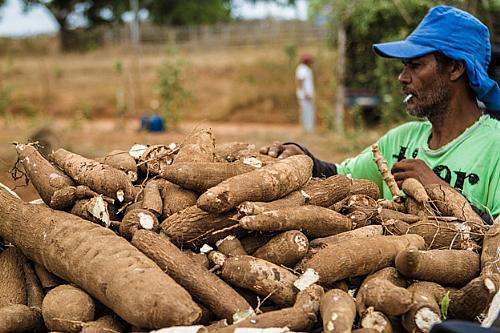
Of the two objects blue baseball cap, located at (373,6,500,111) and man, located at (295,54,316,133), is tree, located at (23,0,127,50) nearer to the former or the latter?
man, located at (295,54,316,133)

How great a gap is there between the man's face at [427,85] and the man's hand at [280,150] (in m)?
0.75

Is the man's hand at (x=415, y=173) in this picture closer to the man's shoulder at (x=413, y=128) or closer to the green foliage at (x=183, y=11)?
the man's shoulder at (x=413, y=128)

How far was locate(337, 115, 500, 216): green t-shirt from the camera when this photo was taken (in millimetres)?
3469

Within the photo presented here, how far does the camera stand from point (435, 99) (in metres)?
3.76

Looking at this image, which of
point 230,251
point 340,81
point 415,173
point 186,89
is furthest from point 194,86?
point 230,251

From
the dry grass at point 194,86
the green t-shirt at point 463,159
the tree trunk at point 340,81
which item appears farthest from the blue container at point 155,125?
the green t-shirt at point 463,159

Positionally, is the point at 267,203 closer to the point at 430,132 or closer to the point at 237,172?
the point at 237,172

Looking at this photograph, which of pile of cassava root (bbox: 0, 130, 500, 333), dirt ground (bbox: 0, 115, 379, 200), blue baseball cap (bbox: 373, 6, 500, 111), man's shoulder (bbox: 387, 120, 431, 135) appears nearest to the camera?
pile of cassava root (bbox: 0, 130, 500, 333)

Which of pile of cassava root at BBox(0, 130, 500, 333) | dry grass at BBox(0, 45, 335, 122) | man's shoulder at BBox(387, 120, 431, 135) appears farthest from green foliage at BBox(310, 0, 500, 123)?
pile of cassava root at BBox(0, 130, 500, 333)

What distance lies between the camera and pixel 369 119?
15.4m

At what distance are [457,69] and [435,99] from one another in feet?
0.66

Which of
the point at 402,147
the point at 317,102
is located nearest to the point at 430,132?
the point at 402,147

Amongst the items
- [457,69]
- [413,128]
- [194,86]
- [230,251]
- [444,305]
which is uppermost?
[457,69]

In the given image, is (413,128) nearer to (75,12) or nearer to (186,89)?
(186,89)
